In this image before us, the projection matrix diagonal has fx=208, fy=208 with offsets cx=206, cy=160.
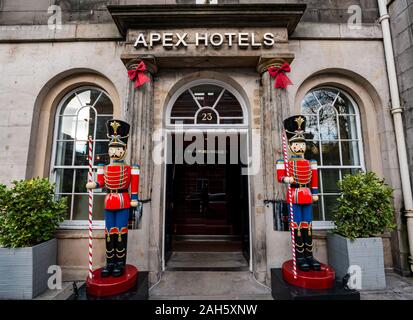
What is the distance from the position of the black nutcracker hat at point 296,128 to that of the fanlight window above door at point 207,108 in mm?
1366

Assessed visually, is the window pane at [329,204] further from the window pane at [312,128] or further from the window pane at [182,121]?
the window pane at [182,121]

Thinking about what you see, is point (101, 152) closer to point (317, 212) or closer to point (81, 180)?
point (81, 180)

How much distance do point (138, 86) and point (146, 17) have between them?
1.32m

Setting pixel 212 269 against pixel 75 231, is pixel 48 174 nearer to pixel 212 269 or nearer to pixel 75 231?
pixel 75 231

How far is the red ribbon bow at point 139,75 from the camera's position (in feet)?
12.6

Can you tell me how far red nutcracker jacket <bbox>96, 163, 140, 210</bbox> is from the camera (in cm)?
295

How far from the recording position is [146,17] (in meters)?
3.93

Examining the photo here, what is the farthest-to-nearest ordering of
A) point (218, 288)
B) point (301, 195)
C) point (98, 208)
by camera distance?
point (98, 208) → point (218, 288) → point (301, 195)

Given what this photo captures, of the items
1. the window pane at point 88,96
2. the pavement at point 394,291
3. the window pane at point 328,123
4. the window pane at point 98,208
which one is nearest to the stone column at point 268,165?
the window pane at point 328,123

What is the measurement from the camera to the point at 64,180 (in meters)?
4.52

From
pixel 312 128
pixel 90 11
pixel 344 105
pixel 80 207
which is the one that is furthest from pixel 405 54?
pixel 80 207

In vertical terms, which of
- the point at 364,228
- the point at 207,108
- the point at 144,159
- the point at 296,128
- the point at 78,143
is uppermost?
the point at 207,108

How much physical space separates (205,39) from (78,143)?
348 cm

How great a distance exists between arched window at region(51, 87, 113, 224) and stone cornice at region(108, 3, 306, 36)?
168cm
